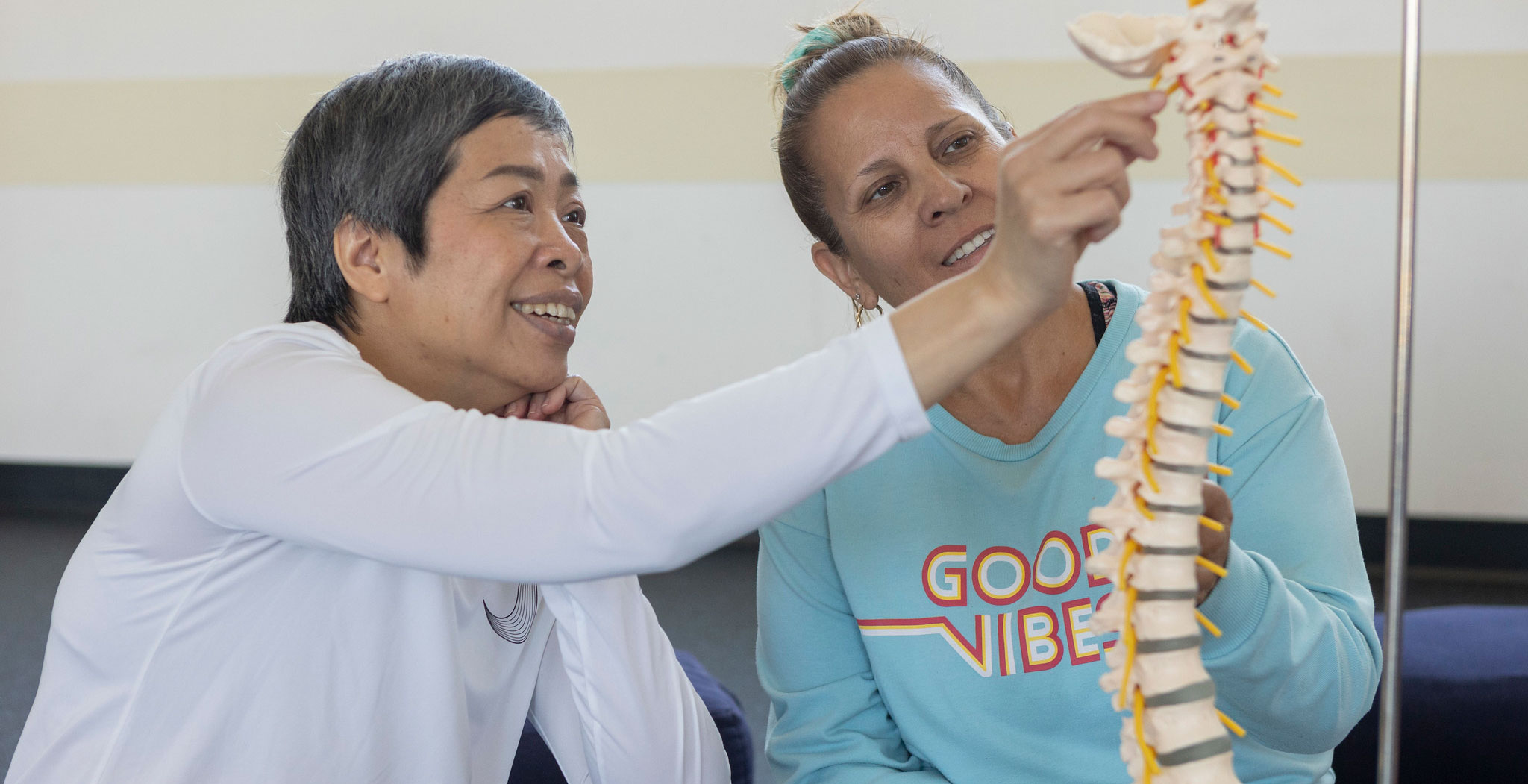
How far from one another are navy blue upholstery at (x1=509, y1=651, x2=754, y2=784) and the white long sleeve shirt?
0.25m

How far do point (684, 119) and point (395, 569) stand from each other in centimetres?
302

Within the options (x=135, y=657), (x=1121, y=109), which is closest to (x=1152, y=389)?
(x=1121, y=109)

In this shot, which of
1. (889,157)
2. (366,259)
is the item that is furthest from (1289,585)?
(366,259)

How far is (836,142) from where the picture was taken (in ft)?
4.64

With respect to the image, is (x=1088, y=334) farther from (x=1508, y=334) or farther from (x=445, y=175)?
(x=1508, y=334)

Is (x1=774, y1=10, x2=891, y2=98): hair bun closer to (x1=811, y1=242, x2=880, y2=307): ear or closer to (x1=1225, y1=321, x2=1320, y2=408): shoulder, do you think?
(x1=811, y1=242, x2=880, y2=307): ear

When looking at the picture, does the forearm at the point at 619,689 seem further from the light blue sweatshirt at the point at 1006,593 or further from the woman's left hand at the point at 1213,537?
the woman's left hand at the point at 1213,537

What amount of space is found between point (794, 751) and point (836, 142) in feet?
2.22

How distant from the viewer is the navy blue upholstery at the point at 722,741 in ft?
5.61

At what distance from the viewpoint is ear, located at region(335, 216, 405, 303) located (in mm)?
1277

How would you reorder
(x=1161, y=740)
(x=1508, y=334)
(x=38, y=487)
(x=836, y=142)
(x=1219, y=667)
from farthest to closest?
(x=38, y=487) < (x=1508, y=334) < (x=836, y=142) < (x=1219, y=667) < (x=1161, y=740)

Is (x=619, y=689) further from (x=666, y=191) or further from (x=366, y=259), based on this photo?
(x=666, y=191)

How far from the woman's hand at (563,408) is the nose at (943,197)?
44 centimetres

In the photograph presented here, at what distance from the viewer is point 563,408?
4.93 ft
